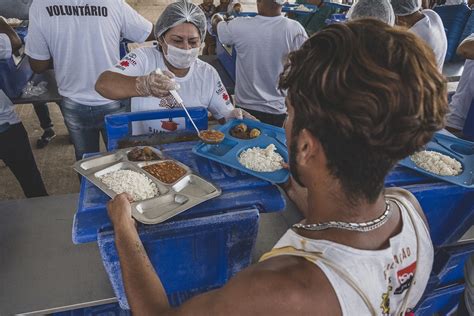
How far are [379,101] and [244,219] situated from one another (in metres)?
0.64

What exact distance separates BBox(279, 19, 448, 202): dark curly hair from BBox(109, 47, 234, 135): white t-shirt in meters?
1.27

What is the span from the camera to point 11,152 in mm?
2311

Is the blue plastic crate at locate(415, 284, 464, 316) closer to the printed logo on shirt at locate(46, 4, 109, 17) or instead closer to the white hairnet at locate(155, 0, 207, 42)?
the white hairnet at locate(155, 0, 207, 42)

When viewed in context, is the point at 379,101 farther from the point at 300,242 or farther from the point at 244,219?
the point at 244,219

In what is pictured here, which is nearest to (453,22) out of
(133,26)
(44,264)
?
(133,26)

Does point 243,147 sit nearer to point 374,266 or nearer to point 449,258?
point 374,266

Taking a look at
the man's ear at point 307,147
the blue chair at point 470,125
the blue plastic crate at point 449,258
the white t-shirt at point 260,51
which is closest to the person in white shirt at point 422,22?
the blue chair at point 470,125

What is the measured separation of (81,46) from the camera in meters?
2.38

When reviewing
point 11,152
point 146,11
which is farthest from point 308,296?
point 146,11

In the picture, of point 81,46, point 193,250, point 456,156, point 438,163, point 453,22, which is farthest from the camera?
point 453,22

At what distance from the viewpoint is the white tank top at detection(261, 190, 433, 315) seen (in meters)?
0.73

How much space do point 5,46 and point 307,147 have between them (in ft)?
8.38

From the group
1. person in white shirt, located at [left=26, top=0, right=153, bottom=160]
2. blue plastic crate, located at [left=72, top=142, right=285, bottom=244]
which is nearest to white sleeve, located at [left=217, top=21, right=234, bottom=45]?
→ person in white shirt, located at [left=26, top=0, right=153, bottom=160]

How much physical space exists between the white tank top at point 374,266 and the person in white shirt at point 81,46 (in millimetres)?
2118
